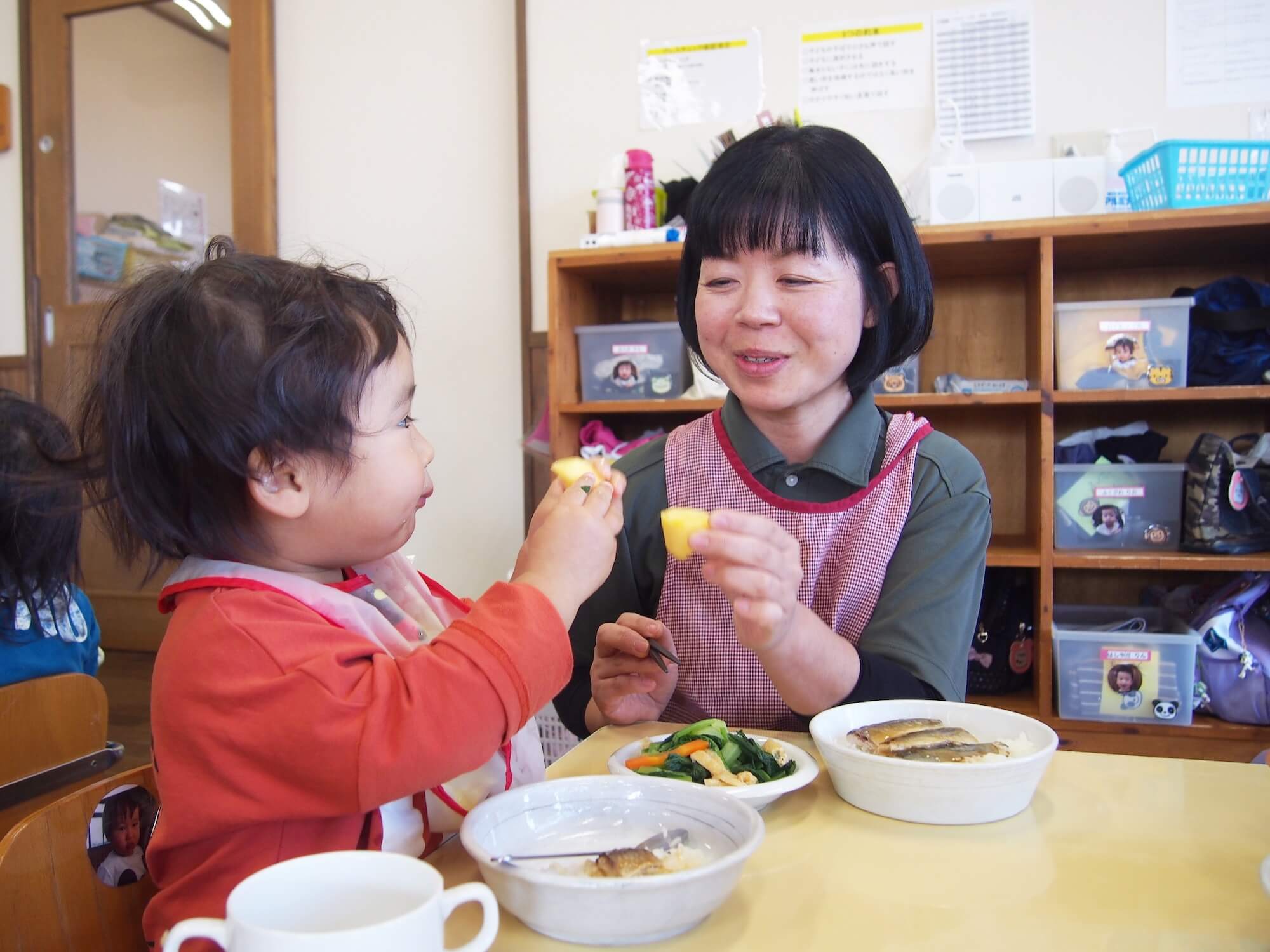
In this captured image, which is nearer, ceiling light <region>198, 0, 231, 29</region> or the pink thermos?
the pink thermos

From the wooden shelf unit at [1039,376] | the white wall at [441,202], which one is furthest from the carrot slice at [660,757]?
the white wall at [441,202]

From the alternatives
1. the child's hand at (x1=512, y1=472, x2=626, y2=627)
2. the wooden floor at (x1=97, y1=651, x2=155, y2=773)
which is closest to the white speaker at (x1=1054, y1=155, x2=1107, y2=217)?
the child's hand at (x1=512, y1=472, x2=626, y2=627)

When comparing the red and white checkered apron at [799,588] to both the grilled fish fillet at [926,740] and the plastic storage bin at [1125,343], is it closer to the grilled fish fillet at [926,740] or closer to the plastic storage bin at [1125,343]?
the grilled fish fillet at [926,740]

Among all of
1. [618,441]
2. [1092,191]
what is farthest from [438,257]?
[1092,191]

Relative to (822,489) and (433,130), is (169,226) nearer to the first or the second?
(433,130)

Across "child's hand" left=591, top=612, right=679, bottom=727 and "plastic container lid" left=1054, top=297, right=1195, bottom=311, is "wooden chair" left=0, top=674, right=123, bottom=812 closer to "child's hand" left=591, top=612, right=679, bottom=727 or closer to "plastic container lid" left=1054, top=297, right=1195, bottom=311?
"child's hand" left=591, top=612, right=679, bottom=727

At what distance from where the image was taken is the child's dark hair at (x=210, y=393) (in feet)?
2.46

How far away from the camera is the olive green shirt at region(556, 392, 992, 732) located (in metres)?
1.05

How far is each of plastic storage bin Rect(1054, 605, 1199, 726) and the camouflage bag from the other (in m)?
0.25

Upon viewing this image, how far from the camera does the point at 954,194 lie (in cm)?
247

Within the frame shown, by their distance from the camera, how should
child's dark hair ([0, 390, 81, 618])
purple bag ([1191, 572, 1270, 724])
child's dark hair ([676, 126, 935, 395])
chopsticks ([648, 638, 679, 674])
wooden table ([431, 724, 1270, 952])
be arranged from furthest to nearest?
purple bag ([1191, 572, 1270, 724]), child's dark hair ([0, 390, 81, 618]), child's dark hair ([676, 126, 935, 395]), chopsticks ([648, 638, 679, 674]), wooden table ([431, 724, 1270, 952])

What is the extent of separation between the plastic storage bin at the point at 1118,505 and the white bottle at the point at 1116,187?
26.6 inches

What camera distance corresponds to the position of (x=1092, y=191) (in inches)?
95.7

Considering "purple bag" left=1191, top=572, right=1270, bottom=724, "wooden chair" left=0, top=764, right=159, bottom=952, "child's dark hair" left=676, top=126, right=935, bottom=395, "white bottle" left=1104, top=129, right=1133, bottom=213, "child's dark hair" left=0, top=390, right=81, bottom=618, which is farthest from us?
"white bottle" left=1104, top=129, right=1133, bottom=213
